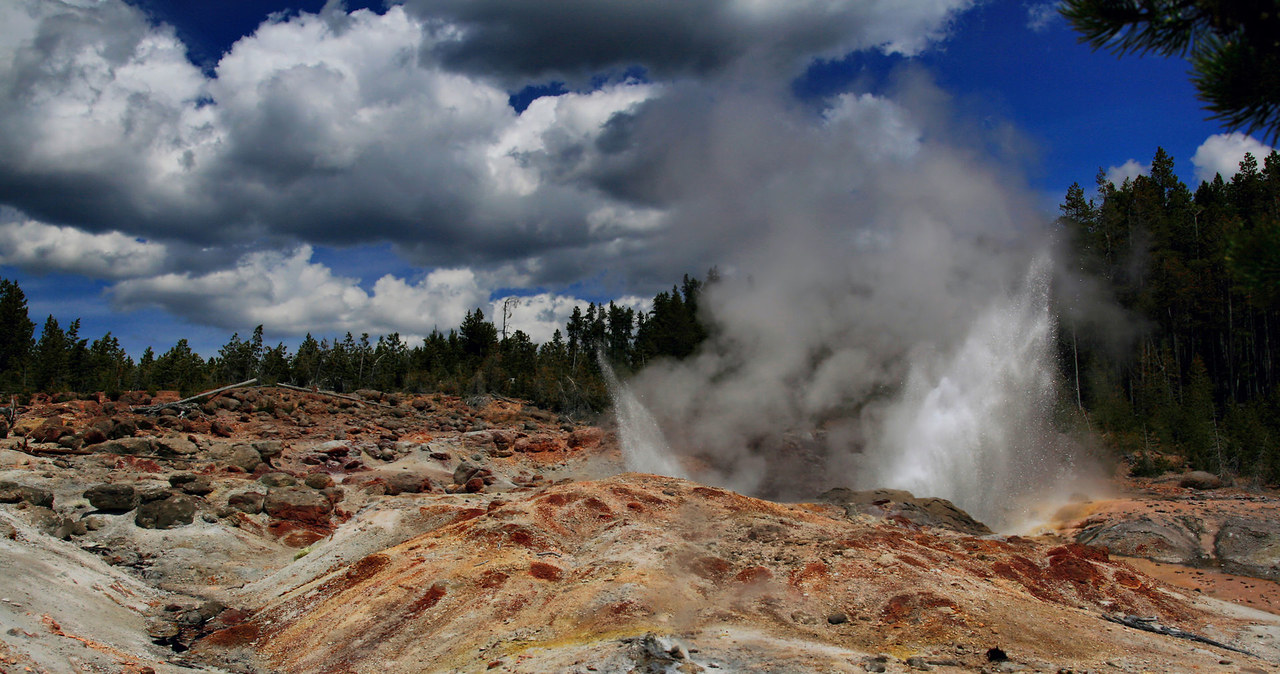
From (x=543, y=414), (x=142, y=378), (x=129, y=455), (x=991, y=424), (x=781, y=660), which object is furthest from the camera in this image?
(x=142, y=378)

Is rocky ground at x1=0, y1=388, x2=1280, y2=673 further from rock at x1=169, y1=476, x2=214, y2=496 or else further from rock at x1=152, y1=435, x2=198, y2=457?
rock at x1=152, y1=435, x2=198, y2=457

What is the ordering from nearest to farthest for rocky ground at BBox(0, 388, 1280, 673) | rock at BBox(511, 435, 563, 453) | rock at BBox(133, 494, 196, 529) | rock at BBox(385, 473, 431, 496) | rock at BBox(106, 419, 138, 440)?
1. rocky ground at BBox(0, 388, 1280, 673)
2. rock at BBox(133, 494, 196, 529)
3. rock at BBox(385, 473, 431, 496)
4. rock at BBox(106, 419, 138, 440)
5. rock at BBox(511, 435, 563, 453)

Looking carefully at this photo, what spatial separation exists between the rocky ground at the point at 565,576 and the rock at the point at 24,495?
0.04 m

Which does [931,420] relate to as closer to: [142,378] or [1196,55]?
[1196,55]

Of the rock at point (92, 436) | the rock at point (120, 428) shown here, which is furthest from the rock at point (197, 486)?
the rock at point (120, 428)

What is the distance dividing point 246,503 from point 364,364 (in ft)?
180

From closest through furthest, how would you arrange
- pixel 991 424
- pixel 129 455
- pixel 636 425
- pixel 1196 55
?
pixel 1196 55 < pixel 129 455 < pixel 991 424 < pixel 636 425

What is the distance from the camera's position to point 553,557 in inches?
469

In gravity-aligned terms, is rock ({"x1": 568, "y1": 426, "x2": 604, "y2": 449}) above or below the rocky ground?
above

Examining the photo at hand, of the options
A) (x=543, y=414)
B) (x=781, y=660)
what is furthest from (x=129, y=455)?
(x=543, y=414)

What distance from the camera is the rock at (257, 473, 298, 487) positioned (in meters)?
18.2

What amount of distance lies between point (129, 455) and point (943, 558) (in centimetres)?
1916

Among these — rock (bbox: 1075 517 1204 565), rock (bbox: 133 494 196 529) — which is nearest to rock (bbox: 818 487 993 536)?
rock (bbox: 1075 517 1204 565)

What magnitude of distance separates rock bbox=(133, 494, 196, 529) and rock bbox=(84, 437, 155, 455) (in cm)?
507
